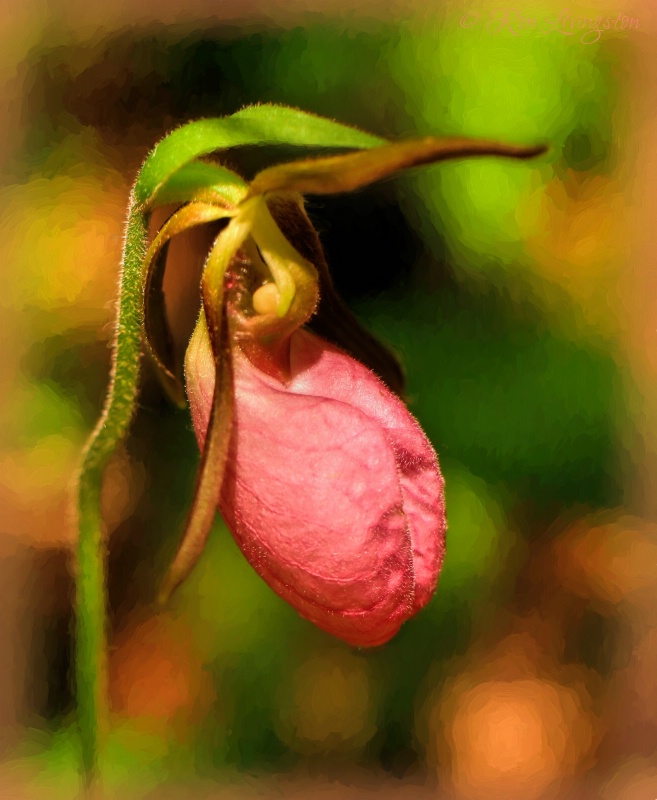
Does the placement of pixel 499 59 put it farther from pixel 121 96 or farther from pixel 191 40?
pixel 121 96

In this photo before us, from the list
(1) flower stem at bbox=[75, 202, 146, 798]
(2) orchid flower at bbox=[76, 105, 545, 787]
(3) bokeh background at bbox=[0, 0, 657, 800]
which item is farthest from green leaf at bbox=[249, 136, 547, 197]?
(3) bokeh background at bbox=[0, 0, 657, 800]

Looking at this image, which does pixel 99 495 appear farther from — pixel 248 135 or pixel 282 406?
pixel 248 135

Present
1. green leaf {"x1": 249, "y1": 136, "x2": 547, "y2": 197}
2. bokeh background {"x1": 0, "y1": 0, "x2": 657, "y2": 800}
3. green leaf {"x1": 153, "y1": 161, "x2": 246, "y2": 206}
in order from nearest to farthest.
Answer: green leaf {"x1": 249, "y1": 136, "x2": 547, "y2": 197} < green leaf {"x1": 153, "y1": 161, "x2": 246, "y2": 206} < bokeh background {"x1": 0, "y1": 0, "x2": 657, "y2": 800}

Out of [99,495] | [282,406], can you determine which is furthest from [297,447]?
[99,495]

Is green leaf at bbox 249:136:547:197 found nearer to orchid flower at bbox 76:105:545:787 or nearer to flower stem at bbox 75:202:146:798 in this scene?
orchid flower at bbox 76:105:545:787

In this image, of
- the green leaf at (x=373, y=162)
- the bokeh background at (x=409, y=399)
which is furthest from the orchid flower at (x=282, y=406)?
the bokeh background at (x=409, y=399)
